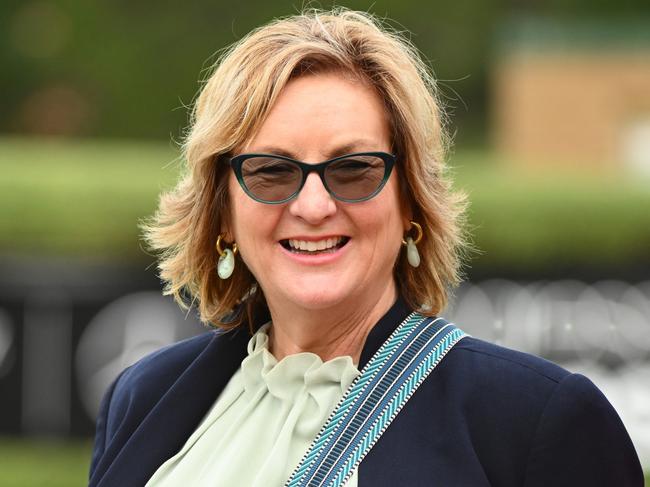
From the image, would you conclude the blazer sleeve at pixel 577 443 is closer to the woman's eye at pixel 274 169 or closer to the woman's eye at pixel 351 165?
the woman's eye at pixel 351 165

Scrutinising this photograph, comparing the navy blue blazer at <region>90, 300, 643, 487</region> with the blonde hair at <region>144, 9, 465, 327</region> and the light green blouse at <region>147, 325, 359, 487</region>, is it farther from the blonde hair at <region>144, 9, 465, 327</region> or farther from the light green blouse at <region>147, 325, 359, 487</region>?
the blonde hair at <region>144, 9, 465, 327</region>

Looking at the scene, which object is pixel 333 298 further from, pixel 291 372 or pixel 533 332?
pixel 533 332

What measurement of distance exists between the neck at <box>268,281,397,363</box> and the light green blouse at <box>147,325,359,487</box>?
0.03 meters

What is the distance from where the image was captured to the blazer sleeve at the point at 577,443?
91.7 inches

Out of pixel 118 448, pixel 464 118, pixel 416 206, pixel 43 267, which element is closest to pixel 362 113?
pixel 416 206

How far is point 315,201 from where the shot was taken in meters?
2.54

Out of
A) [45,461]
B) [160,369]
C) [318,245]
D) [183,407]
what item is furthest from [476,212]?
[318,245]

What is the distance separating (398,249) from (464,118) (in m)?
18.9

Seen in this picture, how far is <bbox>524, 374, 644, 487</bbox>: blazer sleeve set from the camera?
233 centimetres

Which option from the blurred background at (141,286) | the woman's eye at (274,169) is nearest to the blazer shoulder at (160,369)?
the woman's eye at (274,169)

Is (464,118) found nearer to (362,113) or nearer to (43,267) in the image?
(43,267)

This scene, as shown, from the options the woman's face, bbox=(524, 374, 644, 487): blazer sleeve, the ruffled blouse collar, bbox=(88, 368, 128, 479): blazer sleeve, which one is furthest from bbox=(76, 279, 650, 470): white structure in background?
bbox=(524, 374, 644, 487): blazer sleeve

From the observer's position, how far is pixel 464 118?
21328mm

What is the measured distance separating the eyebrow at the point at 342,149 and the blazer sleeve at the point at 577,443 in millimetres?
627
